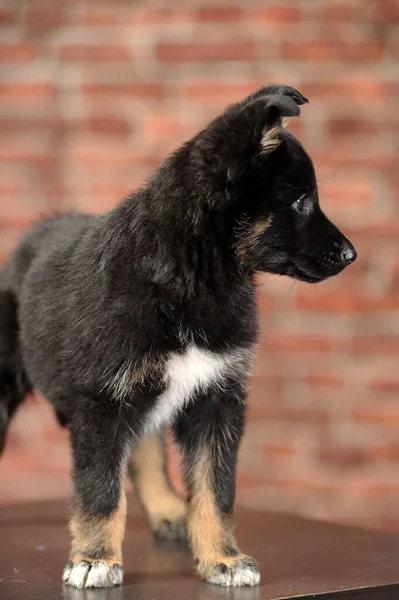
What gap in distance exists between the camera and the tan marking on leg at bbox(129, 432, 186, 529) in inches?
125

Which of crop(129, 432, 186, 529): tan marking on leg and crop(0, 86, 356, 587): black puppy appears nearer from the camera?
crop(0, 86, 356, 587): black puppy

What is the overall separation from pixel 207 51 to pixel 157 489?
2.15m

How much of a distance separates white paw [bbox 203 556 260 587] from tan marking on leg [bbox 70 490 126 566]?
0.85 ft

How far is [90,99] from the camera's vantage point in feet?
15.1

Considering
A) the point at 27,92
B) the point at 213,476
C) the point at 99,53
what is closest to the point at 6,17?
the point at 27,92

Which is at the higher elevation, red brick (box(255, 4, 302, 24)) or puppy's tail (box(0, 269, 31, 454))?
red brick (box(255, 4, 302, 24))

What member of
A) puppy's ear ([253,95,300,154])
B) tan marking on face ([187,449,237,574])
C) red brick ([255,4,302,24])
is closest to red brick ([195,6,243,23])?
red brick ([255,4,302,24])

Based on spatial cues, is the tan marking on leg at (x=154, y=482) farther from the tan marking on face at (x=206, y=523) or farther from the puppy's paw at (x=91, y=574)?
the puppy's paw at (x=91, y=574)

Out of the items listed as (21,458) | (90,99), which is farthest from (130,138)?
(21,458)

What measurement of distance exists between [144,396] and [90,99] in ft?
7.75

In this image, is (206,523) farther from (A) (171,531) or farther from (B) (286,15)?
(B) (286,15)

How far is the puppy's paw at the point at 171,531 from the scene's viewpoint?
3.12 meters

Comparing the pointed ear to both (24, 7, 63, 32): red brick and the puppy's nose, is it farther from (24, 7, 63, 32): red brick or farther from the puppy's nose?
(24, 7, 63, 32): red brick

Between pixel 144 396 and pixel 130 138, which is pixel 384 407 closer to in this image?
pixel 130 138
